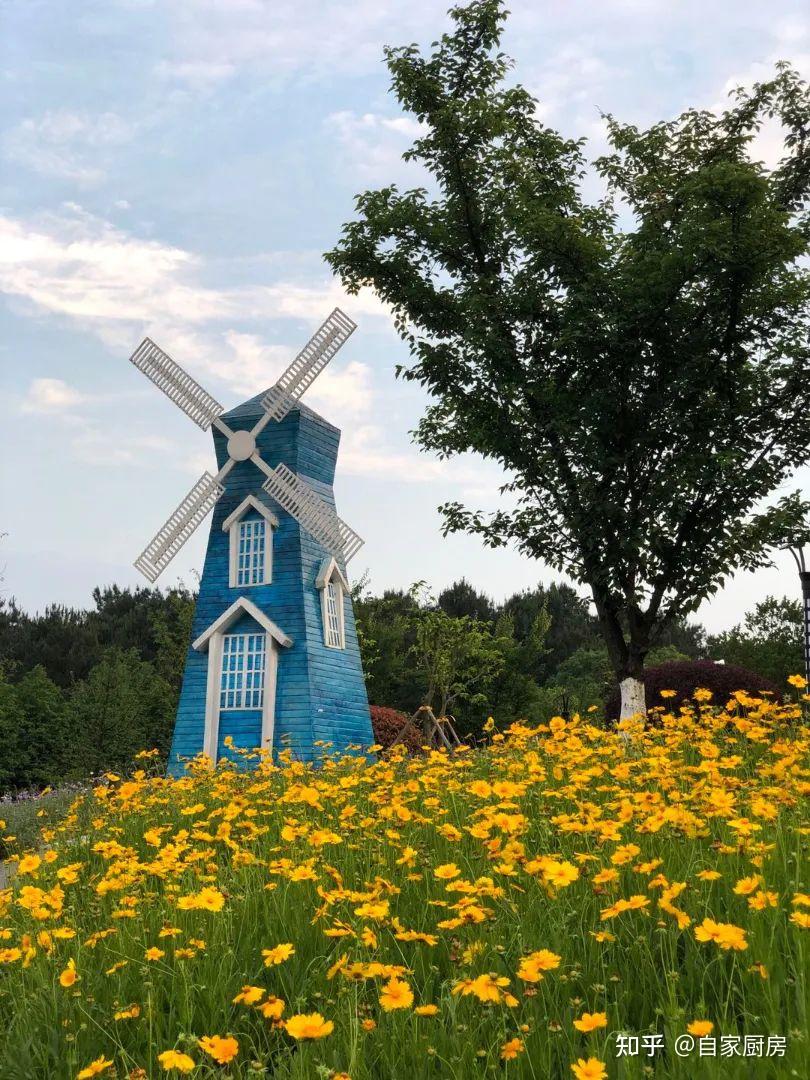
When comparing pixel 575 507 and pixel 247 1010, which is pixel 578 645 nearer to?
pixel 575 507

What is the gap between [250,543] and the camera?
17.5 meters

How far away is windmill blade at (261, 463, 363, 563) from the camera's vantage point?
1694 centimetres

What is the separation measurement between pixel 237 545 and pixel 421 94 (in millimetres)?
7882

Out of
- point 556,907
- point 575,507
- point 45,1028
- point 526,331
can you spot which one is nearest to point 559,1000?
point 556,907

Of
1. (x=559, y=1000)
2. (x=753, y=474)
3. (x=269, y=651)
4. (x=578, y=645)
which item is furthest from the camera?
(x=578, y=645)

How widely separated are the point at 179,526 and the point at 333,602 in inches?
122

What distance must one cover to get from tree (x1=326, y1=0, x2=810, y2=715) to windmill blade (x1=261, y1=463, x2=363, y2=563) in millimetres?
3455

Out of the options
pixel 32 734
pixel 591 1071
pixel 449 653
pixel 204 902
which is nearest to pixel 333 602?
pixel 32 734

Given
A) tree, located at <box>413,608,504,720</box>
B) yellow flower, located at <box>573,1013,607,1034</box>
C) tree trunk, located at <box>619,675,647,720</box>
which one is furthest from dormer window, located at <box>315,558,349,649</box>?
yellow flower, located at <box>573,1013,607,1034</box>

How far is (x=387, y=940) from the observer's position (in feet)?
14.2

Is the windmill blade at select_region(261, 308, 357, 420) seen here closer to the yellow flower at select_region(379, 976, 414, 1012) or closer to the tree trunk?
the tree trunk

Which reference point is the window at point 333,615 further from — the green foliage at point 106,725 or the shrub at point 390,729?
the green foliage at point 106,725

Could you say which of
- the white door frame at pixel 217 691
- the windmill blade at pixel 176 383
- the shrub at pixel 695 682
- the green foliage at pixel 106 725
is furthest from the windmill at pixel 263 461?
the shrub at pixel 695 682

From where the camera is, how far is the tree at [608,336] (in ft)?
40.0
